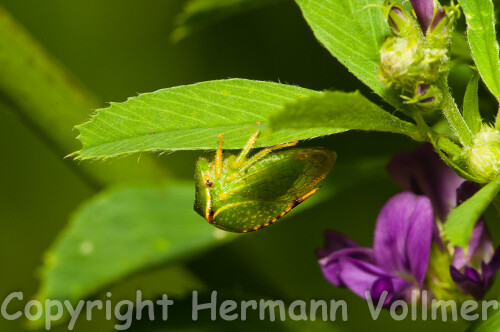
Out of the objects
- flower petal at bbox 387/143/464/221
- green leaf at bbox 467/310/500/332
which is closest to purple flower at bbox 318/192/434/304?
flower petal at bbox 387/143/464/221

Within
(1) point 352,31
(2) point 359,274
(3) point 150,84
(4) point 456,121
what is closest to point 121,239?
(2) point 359,274

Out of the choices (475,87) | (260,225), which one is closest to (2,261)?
(260,225)

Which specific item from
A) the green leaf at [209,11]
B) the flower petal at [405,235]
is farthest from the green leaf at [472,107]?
the green leaf at [209,11]

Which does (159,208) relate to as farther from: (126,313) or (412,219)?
(412,219)

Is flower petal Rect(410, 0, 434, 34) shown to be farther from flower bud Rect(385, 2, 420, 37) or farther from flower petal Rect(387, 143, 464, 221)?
flower petal Rect(387, 143, 464, 221)

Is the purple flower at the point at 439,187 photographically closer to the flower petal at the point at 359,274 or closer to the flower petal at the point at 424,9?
the flower petal at the point at 359,274
